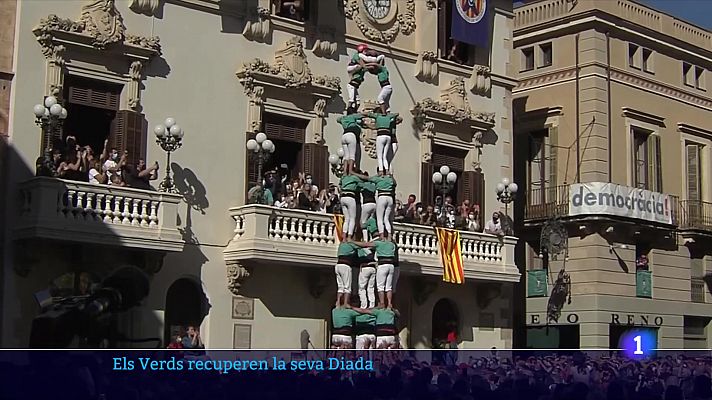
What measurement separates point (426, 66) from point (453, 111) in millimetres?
1388

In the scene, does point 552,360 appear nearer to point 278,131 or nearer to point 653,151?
point 278,131

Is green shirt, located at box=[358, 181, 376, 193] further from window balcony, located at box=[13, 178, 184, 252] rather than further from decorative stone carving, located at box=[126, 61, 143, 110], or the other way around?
decorative stone carving, located at box=[126, 61, 143, 110]

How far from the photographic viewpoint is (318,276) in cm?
2617

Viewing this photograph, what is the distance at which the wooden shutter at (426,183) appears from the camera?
95.5 ft

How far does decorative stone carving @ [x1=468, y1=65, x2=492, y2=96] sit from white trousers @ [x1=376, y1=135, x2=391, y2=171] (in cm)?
1113

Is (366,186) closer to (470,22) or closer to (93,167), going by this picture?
(93,167)

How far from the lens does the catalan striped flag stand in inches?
1091

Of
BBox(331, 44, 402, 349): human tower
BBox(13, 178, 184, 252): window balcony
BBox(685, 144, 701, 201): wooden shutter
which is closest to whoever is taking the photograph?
BBox(331, 44, 402, 349): human tower

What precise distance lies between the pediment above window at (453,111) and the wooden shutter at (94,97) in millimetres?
8397

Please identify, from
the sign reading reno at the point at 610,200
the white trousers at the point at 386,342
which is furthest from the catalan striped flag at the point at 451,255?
the white trousers at the point at 386,342

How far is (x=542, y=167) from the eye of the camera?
35062mm

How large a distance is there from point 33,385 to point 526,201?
2535cm

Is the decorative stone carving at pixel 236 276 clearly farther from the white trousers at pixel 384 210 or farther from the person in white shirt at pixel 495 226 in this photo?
the person in white shirt at pixel 495 226

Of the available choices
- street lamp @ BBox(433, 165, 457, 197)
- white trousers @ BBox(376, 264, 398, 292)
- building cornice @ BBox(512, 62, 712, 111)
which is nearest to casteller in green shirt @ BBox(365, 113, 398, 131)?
white trousers @ BBox(376, 264, 398, 292)
